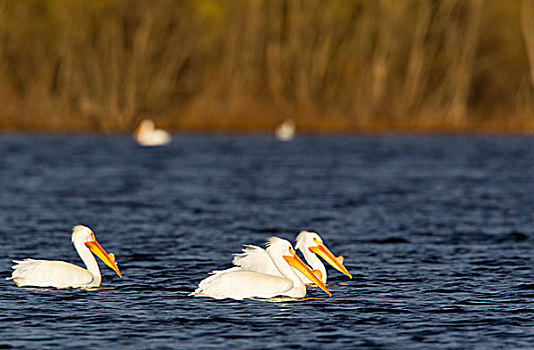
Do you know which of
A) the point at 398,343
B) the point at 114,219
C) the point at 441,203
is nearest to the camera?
the point at 398,343

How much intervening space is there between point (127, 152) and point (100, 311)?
33.7 m

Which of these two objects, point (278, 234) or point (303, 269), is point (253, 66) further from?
point (303, 269)

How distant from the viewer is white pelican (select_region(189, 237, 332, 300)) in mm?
13852

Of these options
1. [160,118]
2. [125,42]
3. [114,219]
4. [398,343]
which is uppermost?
[125,42]

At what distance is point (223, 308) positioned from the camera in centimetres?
1345

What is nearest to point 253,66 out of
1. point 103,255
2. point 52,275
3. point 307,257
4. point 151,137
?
point 151,137

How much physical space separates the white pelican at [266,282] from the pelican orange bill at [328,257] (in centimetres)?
65

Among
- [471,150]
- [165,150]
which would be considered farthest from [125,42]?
[471,150]

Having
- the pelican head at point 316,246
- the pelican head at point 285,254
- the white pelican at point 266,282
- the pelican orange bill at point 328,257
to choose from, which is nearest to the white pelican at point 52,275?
the white pelican at point 266,282

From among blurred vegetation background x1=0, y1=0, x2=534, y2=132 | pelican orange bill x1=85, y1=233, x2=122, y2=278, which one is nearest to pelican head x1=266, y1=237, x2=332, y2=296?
pelican orange bill x1=85, y1=233, x2=122, y2=278

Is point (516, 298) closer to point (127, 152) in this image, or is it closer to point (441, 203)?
point (441, 203)

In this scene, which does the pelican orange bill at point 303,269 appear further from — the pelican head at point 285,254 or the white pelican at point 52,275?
the white pelican at point 52,275

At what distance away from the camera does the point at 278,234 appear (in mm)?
21062

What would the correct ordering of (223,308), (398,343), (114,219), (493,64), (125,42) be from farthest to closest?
1. (493,64)
2. (125,42)
3. (114,219)
4. (223,308)
5. (398,343)
